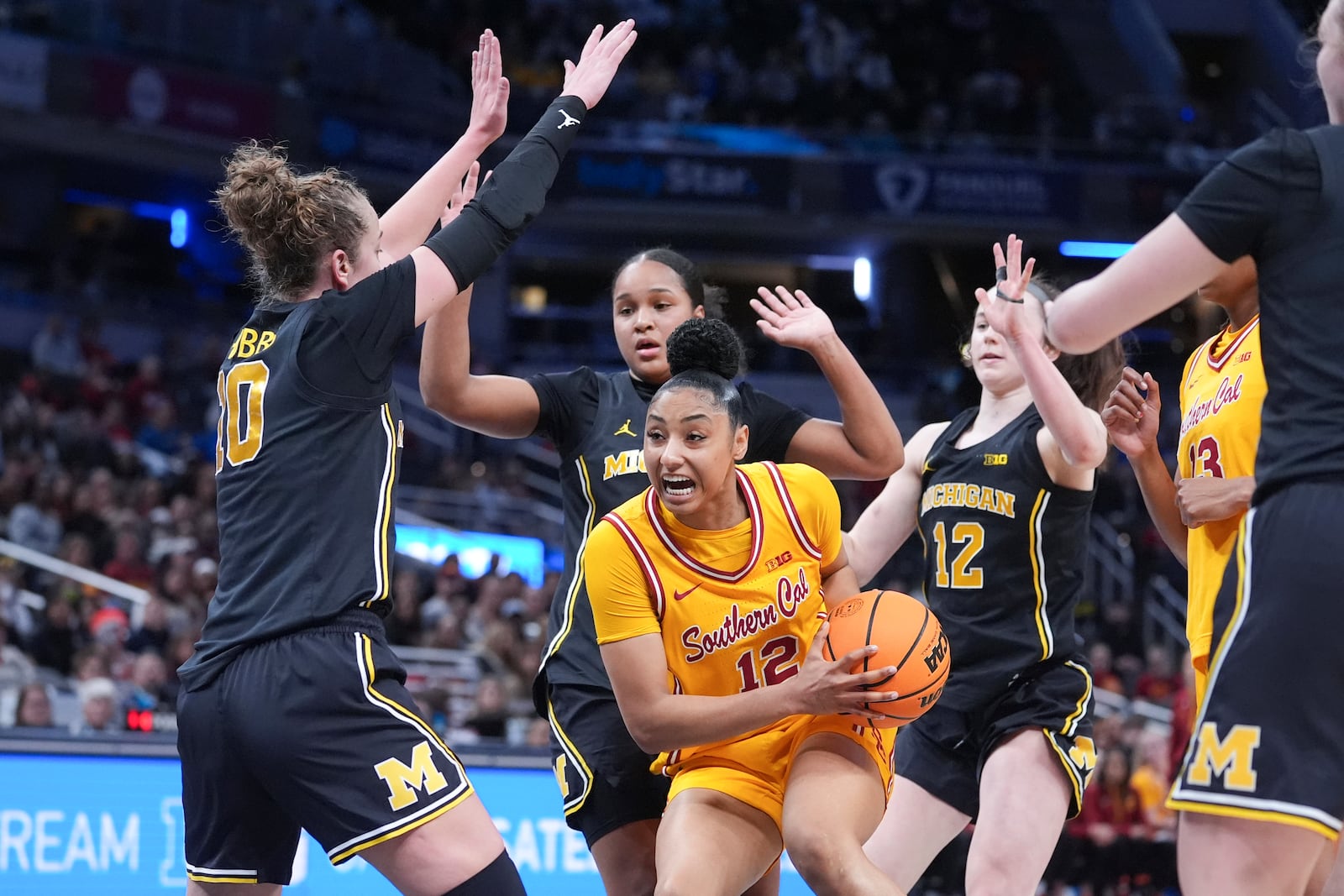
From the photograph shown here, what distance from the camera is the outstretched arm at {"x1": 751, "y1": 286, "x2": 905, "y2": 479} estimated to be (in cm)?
425

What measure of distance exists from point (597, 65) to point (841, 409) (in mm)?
1217

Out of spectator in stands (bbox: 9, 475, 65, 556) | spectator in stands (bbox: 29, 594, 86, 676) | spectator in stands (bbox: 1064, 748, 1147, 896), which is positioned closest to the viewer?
spectator in stands (bbox: 1064, 748, 1147, 896)

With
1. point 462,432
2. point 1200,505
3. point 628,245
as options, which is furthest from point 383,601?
point 628,245

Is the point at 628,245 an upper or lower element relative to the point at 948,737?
upper

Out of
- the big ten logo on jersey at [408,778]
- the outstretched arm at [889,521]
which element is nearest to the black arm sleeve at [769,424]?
the outstretched arm at [889,521]

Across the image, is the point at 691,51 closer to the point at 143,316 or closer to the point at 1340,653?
the point at 143,316

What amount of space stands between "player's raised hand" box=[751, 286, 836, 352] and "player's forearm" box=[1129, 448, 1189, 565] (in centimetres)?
92

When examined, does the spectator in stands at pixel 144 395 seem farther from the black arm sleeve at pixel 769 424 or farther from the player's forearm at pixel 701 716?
the player's forearm at pixel 701 716

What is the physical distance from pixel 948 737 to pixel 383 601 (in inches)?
79.9

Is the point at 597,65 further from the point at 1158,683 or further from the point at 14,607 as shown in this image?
the point at 1158,683

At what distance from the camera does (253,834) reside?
355 centimetres

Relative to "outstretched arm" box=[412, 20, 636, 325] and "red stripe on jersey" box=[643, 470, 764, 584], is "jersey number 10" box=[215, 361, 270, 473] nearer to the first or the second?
"outstretched arm" box=[412, 20, 636, 325]

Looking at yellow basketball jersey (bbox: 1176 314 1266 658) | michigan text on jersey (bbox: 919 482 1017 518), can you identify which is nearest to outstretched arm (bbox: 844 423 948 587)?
michigan text on jersey (bbox: 919 482 1017 518)

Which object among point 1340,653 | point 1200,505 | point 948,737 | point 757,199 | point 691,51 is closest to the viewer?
point 1340,653
